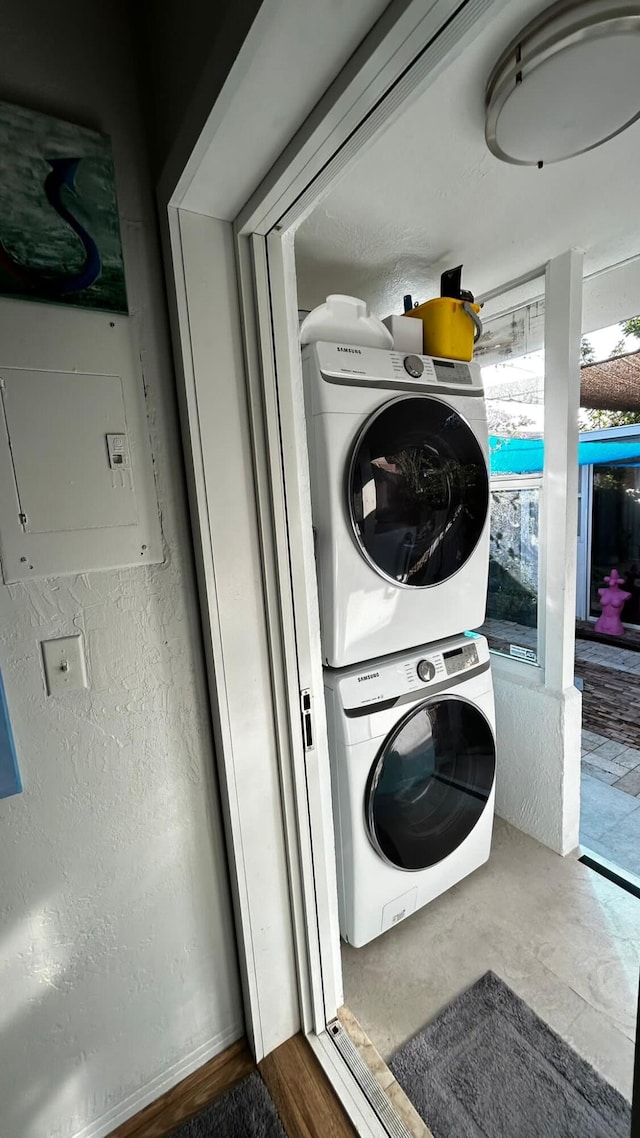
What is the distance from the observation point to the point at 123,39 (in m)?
0.86

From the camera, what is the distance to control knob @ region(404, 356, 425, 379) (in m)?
1.34

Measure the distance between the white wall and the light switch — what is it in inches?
0.7

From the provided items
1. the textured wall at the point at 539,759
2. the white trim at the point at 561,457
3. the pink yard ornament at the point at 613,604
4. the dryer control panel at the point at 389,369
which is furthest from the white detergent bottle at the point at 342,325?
the pink yard ornament at the point at 613,604

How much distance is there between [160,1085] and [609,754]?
7.95ft

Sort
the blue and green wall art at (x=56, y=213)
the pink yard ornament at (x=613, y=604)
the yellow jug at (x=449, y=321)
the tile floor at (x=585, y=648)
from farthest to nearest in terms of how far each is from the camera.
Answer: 1. the pink yard ornament at (x=613, y=604)
2. the tile floor at (x=585, y=648)
3. the yellow jug at (x=449, y=321)
4. the blue and green wall art at (x=56, y=213)

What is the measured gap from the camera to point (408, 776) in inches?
57.9

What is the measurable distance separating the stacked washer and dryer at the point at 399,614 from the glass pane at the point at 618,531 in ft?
11.9

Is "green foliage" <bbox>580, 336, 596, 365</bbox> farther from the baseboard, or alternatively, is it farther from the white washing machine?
the baseboard

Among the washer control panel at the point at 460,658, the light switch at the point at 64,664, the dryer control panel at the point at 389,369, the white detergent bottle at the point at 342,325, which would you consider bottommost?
the washer control panel at the point at 460,658

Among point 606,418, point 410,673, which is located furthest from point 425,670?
point 606,418

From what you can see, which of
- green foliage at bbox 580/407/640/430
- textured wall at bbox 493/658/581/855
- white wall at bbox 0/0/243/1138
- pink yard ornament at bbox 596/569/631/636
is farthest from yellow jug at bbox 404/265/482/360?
pink yard ornament at bbox 596/569/631/636

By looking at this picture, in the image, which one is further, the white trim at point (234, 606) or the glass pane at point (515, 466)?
the glass pane at point (515, 466)

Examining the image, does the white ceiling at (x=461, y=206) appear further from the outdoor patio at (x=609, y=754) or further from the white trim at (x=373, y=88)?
the outdoor patio at (x=609, y=754)

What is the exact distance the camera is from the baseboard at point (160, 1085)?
108 cm
